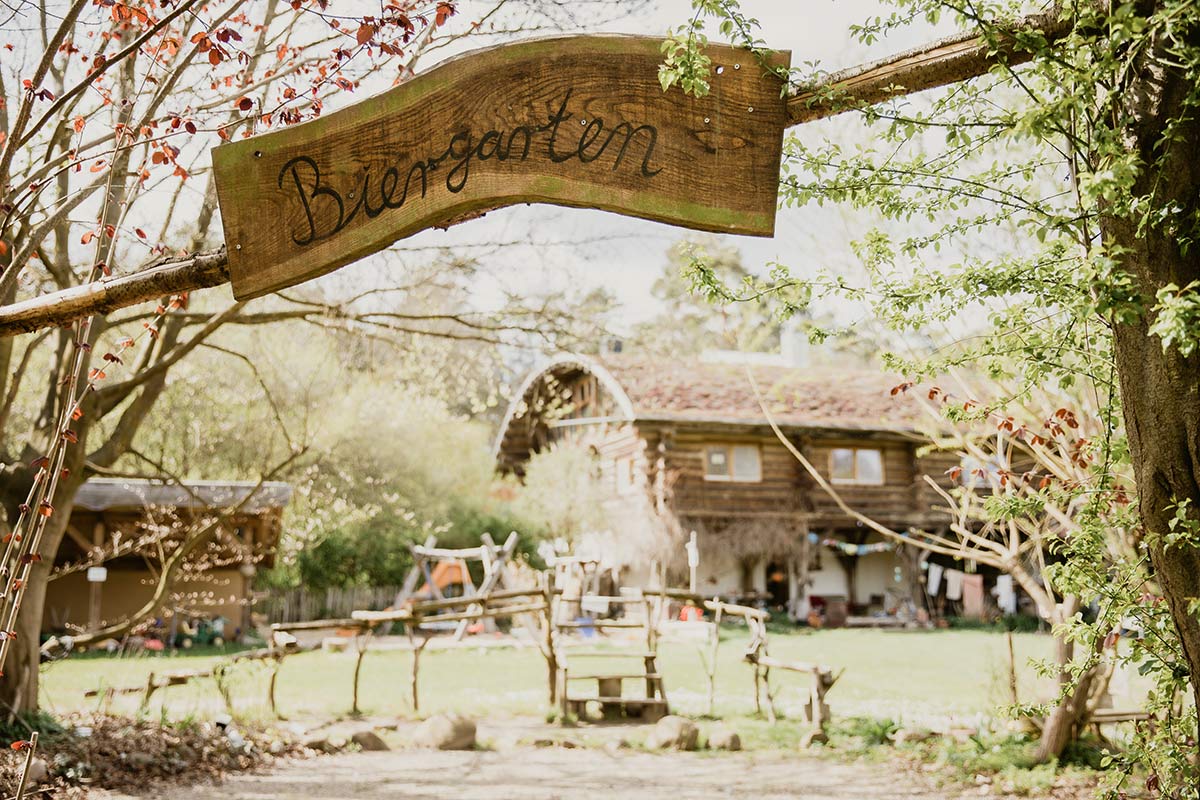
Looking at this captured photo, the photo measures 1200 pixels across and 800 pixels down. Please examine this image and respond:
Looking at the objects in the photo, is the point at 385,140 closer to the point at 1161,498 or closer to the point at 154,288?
the point at 154,288

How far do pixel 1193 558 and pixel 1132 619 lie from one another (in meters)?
0.69

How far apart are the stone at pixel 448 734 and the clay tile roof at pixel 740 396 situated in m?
13.5

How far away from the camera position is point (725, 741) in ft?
30.2

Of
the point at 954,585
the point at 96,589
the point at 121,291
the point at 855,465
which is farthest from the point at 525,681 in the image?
the point at 954,585

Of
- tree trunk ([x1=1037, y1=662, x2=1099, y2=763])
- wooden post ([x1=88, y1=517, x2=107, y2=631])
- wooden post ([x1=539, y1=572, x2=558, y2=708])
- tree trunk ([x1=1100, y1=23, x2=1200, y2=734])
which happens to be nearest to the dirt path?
tree trunk ([x1=1037, y1=662, x2=1099, y2=763])

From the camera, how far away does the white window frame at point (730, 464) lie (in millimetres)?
23688

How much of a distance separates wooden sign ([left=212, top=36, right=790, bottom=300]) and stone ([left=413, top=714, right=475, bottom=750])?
24.4 feet

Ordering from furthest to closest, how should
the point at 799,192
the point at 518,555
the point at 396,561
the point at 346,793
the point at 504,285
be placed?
1. the point at 518,555
2. the point at 396,561
3. the point at 504,285
4. the point at 346,793
5. the point at 799,192

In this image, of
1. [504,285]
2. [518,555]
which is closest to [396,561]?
[518,555]

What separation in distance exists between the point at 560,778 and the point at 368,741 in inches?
85.4

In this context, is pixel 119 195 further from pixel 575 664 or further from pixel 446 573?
pixel 446 573

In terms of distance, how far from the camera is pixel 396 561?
70.7 feet

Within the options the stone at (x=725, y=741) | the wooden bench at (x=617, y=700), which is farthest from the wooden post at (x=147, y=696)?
the stone at (x=725, y=741)

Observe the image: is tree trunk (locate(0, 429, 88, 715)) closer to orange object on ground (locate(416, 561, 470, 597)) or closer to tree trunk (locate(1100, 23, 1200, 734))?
tree trunk (locate(1100, 23, 1200, 734))
